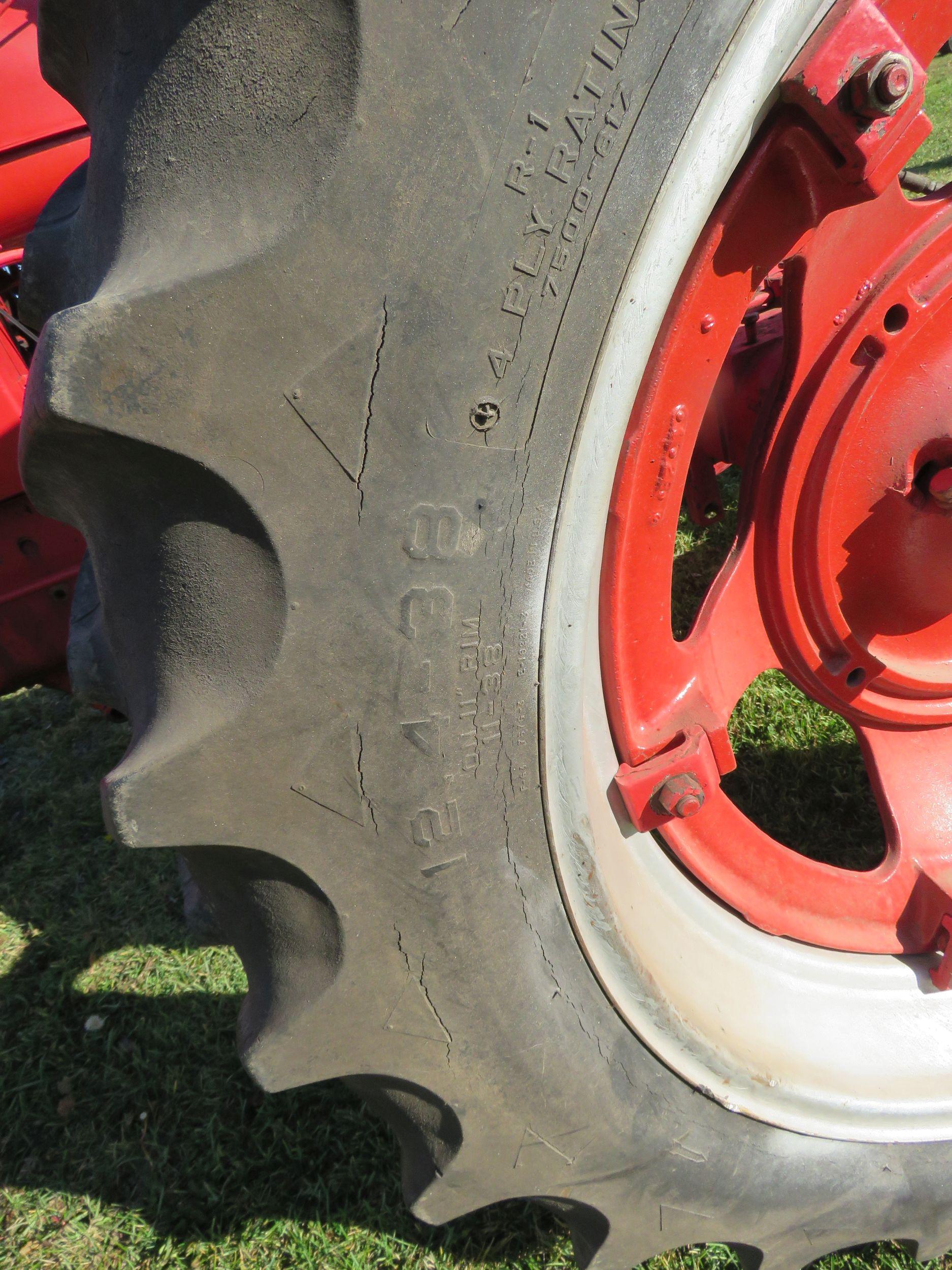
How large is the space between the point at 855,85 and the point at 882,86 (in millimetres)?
20

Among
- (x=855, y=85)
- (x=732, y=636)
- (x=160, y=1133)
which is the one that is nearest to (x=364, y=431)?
(x=855, y=85)

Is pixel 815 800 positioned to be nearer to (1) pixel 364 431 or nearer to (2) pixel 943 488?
(2) pixel 943 488

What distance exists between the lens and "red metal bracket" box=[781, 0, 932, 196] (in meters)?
0.64

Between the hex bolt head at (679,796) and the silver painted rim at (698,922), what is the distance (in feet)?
0.17

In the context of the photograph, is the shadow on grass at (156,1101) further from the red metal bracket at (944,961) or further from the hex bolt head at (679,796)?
the hex bolt head at (679,796)

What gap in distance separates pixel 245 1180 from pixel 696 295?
135cm

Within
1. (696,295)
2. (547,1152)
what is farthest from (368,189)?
(547,1152)

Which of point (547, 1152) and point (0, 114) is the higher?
point (0, 114)

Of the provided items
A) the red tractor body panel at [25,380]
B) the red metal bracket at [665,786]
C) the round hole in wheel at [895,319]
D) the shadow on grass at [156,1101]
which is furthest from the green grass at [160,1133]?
the round hole in wheel at [895,319]

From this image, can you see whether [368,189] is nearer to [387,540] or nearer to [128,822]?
[387,540]

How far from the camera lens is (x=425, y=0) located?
1.71 ft

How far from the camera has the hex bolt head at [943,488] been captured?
1.04m

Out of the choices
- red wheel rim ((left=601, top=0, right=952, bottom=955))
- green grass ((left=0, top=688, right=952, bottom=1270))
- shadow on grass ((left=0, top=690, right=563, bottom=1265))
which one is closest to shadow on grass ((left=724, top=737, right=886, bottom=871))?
red wheel rim ((left=601, top=0, right=952, bottom=955))

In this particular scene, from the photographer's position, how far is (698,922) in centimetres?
104
